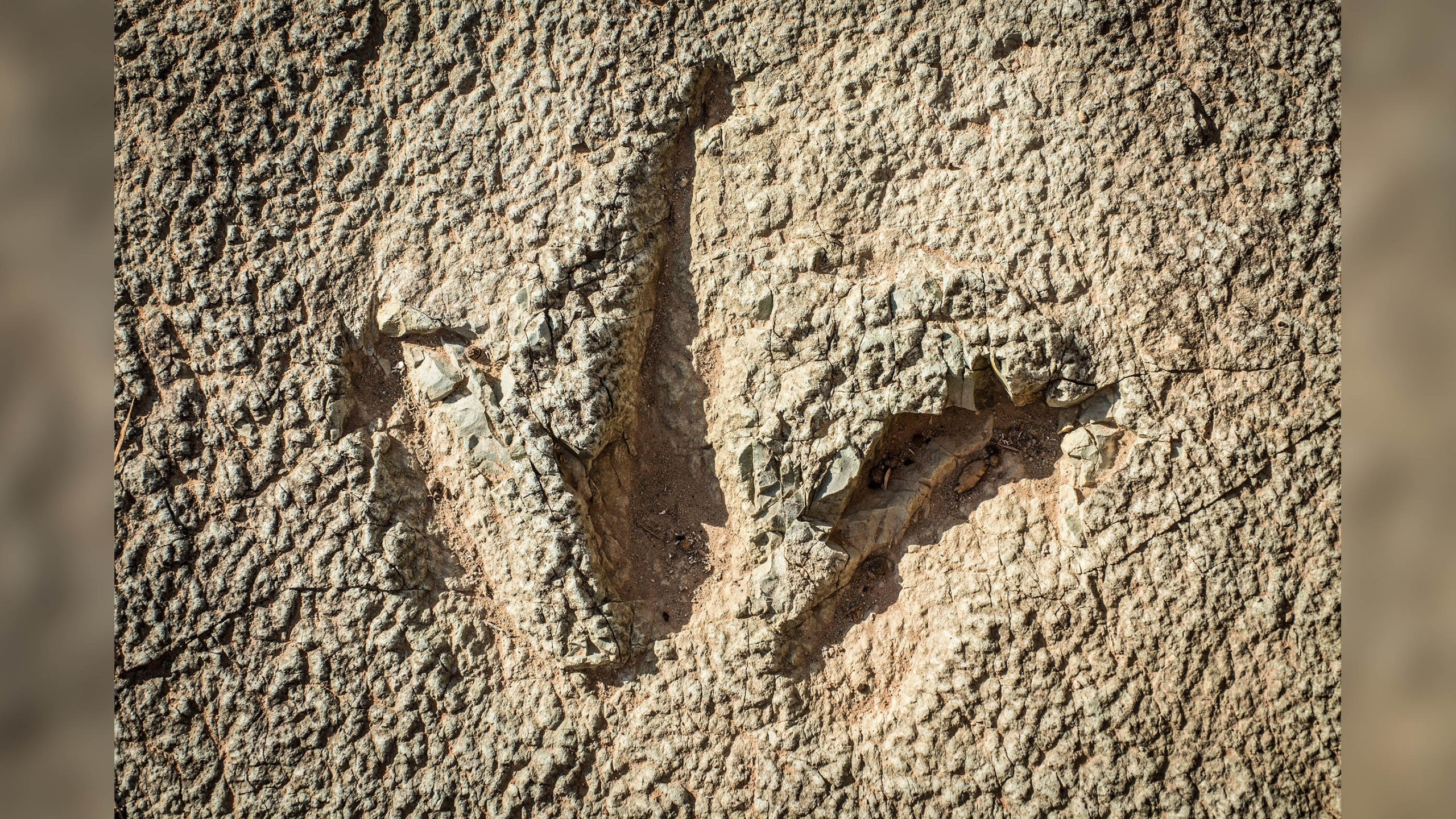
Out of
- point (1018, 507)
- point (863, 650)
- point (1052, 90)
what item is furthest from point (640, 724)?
point (1052, 90)

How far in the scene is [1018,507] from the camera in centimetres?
148

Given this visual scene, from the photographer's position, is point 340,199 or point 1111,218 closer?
point 1111,218

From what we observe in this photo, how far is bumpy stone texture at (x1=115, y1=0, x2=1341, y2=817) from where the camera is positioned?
4.69 feet

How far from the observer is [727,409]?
152cm

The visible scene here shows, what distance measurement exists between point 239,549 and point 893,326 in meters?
1.11

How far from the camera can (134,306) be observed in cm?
155

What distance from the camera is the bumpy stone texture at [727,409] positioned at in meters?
1.43

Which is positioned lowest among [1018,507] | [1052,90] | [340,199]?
[1018,507]

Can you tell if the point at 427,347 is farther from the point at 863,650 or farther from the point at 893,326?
the point at 863,650

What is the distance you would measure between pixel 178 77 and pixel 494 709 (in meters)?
1.16

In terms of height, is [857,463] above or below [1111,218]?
below

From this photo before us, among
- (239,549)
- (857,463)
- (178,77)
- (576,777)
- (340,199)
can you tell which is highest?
(178,77)

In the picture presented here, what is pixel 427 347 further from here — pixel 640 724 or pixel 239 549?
pixel 640 724

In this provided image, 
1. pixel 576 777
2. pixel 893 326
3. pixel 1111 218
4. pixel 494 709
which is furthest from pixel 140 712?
pixel 1111 218
